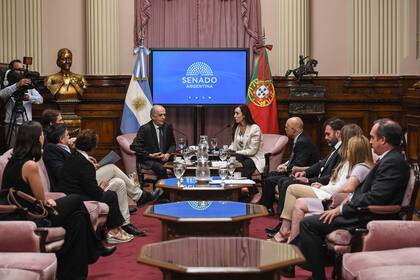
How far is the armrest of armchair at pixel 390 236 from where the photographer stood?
15.5 feet

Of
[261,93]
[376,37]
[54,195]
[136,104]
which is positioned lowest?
[54,195]

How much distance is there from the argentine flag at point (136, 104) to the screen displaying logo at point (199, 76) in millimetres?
590

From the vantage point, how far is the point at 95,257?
589 cm

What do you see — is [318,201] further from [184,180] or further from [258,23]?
[258,23]

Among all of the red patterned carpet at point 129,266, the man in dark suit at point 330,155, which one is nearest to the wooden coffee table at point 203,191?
the red patterned carpet at point 129,266

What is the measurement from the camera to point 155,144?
9516 mm

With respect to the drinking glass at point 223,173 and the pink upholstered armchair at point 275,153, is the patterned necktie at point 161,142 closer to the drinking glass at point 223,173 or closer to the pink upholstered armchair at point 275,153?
the pink upholstered armchair at point 275,153

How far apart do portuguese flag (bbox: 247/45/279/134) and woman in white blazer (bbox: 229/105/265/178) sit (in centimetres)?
153

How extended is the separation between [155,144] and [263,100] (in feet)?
6.95

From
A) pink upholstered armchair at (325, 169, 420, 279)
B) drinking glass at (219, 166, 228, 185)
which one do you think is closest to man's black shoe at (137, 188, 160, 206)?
drinking glass at (219, 166, 228, 185)

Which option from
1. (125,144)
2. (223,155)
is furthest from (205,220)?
(125,144)

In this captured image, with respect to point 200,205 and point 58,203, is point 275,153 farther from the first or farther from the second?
point 58,203

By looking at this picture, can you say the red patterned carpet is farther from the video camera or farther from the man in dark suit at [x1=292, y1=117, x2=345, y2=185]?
the video camera

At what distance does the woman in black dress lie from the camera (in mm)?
5191
